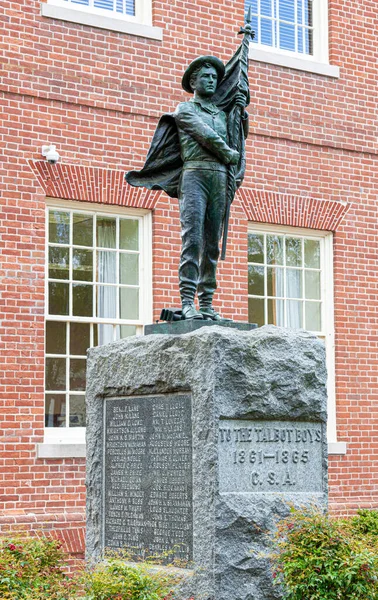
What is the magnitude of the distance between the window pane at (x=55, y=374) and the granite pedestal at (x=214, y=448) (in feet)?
11.9

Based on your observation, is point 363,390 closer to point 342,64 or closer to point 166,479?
point 342,64

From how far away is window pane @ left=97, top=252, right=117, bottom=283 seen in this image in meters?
11.4

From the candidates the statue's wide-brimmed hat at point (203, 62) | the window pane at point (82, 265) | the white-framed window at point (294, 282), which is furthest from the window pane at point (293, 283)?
the statue's wide-brimmed hat at point (203, 62)

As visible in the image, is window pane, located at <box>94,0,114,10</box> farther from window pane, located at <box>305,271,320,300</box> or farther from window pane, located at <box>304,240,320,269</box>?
window pane, located at <box>305,271,320,300</box>

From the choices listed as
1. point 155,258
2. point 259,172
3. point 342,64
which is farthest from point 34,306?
point 342,64

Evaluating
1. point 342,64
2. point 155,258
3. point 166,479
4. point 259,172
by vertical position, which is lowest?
point 166,479

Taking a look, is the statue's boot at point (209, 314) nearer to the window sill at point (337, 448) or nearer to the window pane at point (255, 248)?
the window pane at point (255, 248)

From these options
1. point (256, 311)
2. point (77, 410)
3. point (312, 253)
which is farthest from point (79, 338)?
point (312, 253)

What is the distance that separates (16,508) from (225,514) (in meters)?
4.52

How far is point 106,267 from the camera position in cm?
1142

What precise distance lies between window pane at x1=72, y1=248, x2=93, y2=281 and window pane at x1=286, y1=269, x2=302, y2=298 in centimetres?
270

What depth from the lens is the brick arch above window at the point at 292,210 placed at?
12484 millimetres

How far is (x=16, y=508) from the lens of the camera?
1030cm

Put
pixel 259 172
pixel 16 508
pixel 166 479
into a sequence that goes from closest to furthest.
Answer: pixel 166 479 → pixel 16 508 → pixel 259 172
